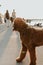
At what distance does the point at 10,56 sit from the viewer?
7.83ft

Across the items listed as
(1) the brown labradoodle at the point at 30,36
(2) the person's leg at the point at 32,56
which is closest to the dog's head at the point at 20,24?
(1) the brown labradoodle at the point at 30,36

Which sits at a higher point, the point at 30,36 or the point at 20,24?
the point at 20,24

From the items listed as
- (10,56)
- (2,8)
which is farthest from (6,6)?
(10,56)

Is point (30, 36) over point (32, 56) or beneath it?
over

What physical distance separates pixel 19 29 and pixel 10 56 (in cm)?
55

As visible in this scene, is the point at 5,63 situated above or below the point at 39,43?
below

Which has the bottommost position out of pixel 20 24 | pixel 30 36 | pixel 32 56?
pixel 32 56

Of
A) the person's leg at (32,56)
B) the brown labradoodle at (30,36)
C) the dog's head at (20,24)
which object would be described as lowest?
the person's leg at (32,56)

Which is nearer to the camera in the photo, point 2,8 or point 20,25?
point 20,25

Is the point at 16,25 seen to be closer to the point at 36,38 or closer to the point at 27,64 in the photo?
the point at 36,38

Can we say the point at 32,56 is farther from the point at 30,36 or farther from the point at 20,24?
the point at 20,24

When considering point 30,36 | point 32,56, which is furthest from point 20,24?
point 32,56

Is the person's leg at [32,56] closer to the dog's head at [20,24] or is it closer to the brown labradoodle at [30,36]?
the brown labradoodle at [30,36]

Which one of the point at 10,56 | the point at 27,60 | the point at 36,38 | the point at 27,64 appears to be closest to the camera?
the point at 36,38
